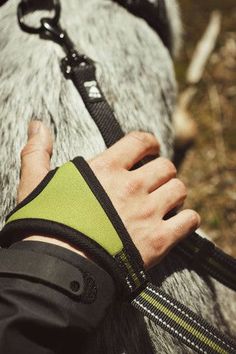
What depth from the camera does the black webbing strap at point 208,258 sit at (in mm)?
1451

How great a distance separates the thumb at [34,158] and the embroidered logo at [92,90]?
0.19m

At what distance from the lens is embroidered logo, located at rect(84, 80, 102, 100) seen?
5.02 feet

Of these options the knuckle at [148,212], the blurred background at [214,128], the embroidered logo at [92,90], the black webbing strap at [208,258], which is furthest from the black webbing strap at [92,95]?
the blurred background at [214,128]

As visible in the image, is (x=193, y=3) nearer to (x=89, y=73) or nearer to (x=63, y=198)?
(x=89, y=73)

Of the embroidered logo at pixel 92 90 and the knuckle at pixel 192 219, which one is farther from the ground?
the embroidered logo at pixel 92 90

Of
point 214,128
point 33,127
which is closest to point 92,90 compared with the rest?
point 33,127

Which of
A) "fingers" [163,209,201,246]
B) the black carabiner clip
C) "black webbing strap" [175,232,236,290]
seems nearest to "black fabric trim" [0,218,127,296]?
"fingers" [163,209,201,246]

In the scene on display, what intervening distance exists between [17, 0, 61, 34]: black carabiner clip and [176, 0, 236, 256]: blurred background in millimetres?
1462

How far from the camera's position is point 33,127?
1.48 meters

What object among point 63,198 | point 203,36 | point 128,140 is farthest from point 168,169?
point 203,36

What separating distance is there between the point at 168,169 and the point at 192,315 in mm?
462

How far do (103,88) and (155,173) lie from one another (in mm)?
424

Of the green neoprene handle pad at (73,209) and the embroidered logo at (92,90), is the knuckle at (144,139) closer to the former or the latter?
the embroidered logo at (92,90)

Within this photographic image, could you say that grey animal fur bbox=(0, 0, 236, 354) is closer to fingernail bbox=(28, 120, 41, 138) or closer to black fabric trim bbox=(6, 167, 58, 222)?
fingernail bbox=(28, 120, 41, 138)
